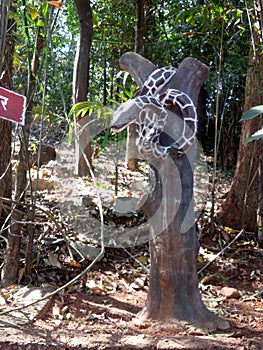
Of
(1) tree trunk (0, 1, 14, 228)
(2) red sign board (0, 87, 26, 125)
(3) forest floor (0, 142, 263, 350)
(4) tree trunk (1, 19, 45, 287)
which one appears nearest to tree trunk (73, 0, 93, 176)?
(3) forest floor (0, 142, 263, 350)

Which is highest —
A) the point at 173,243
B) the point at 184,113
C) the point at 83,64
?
the point at 83,64

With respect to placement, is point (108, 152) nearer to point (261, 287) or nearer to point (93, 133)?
point (93, 133)

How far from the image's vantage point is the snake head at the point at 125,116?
75.4 inches

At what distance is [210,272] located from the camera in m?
3.33

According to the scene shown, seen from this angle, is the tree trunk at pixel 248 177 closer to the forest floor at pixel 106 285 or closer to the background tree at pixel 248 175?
the background tree at pixel 248 175

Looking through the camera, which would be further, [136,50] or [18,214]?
[136,50]

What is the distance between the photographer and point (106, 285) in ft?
9.62

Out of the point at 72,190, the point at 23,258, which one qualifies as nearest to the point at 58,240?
the point at 23,258

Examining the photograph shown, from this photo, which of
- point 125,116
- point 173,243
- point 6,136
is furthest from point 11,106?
point 6,136

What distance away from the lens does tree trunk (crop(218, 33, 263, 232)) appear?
3.64 m

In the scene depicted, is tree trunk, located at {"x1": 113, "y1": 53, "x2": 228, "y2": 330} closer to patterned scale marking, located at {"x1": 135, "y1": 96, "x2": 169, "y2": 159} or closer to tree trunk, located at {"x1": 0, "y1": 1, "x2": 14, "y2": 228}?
patterned scale marking, located at {"x1": 135, "y1": 96, "x2": 169, "y2": 159}

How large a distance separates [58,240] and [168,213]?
1292 millimetres

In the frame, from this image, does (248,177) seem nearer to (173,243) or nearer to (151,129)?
(173,243)

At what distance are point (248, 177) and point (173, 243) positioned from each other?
1782mm
